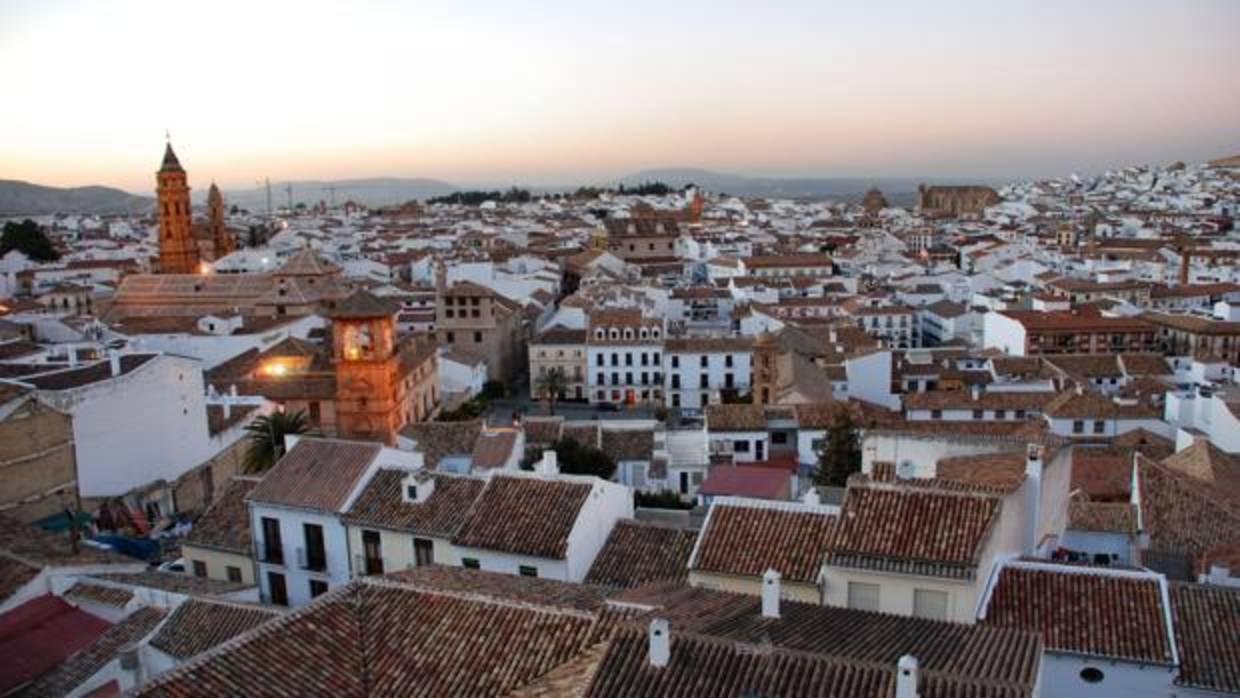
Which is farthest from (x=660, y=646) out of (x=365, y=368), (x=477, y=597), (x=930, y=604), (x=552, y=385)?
(x=552, y=385)

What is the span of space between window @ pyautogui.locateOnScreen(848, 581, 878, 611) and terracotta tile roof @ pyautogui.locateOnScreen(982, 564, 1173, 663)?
1.38 metres

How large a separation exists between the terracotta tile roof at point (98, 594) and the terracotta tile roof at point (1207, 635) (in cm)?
1413

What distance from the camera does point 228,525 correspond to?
19141 millimetres

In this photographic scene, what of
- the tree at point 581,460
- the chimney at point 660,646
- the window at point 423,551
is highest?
the chimney at point 660,646

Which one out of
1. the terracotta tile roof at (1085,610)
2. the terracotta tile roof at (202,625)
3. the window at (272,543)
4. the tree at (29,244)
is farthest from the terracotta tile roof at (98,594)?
the tree at (29,244)

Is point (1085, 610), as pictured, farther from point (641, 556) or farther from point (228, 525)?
point (228, 525)

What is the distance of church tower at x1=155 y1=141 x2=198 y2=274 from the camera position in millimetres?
59844

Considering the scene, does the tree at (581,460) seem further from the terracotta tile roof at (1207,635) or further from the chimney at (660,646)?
the chimney at (660,646)

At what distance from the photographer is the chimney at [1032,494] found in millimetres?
14000

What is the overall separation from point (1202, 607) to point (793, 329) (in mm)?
34591

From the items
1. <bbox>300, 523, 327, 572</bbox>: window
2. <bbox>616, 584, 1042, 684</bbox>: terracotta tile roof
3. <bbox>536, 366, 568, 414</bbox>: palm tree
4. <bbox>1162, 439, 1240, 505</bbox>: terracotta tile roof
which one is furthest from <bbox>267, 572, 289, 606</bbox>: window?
<bbox>536, 366, 568, 414</bbox>: palm tree

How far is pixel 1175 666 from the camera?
1142 centimetres

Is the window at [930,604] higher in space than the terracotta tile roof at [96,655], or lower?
higher

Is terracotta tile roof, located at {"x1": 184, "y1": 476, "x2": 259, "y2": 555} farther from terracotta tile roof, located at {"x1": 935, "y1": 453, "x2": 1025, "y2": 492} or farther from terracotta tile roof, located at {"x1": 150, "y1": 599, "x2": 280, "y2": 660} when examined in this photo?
terracotta tile roof, located at {"x1": 935, "y1": 453, "x2": 1025, "y2": 492}
